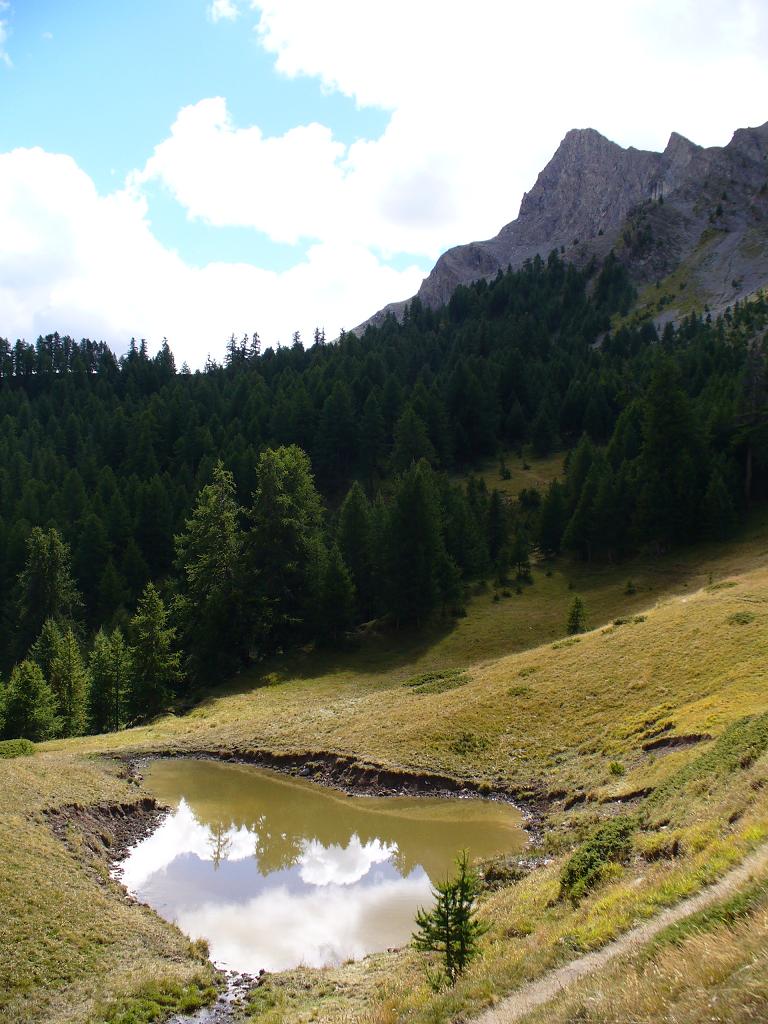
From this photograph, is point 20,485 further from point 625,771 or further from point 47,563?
point 625,771

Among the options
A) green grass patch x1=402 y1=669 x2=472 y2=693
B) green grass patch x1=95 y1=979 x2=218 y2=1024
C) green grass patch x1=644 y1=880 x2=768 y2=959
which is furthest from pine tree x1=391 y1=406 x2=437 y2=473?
green grass patch x1=644 y1=880 x2=768 y2=959

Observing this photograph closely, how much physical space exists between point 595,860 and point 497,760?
16974mm

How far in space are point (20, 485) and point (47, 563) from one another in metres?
46.7

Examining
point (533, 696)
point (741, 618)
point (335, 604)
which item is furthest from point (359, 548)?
point (741, 618)

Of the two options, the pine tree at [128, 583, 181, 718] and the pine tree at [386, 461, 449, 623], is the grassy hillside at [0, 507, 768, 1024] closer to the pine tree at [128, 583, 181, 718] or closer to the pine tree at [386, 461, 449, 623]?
the pine tree at [386, 461, 449, 623]

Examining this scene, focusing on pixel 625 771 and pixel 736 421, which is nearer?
pixel 625 771

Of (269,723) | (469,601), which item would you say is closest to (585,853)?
(269,723)

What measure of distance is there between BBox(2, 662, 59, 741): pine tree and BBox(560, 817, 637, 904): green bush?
4467cm

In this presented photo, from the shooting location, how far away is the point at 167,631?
5788 cm

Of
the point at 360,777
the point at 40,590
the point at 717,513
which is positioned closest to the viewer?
the point at 360,777

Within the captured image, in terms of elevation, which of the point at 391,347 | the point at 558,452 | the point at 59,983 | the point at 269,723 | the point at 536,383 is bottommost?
the point at 269,723

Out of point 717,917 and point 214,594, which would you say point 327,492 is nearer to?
point 214,594

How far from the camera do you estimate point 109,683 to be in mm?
60250

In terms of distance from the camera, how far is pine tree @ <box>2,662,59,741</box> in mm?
50750
